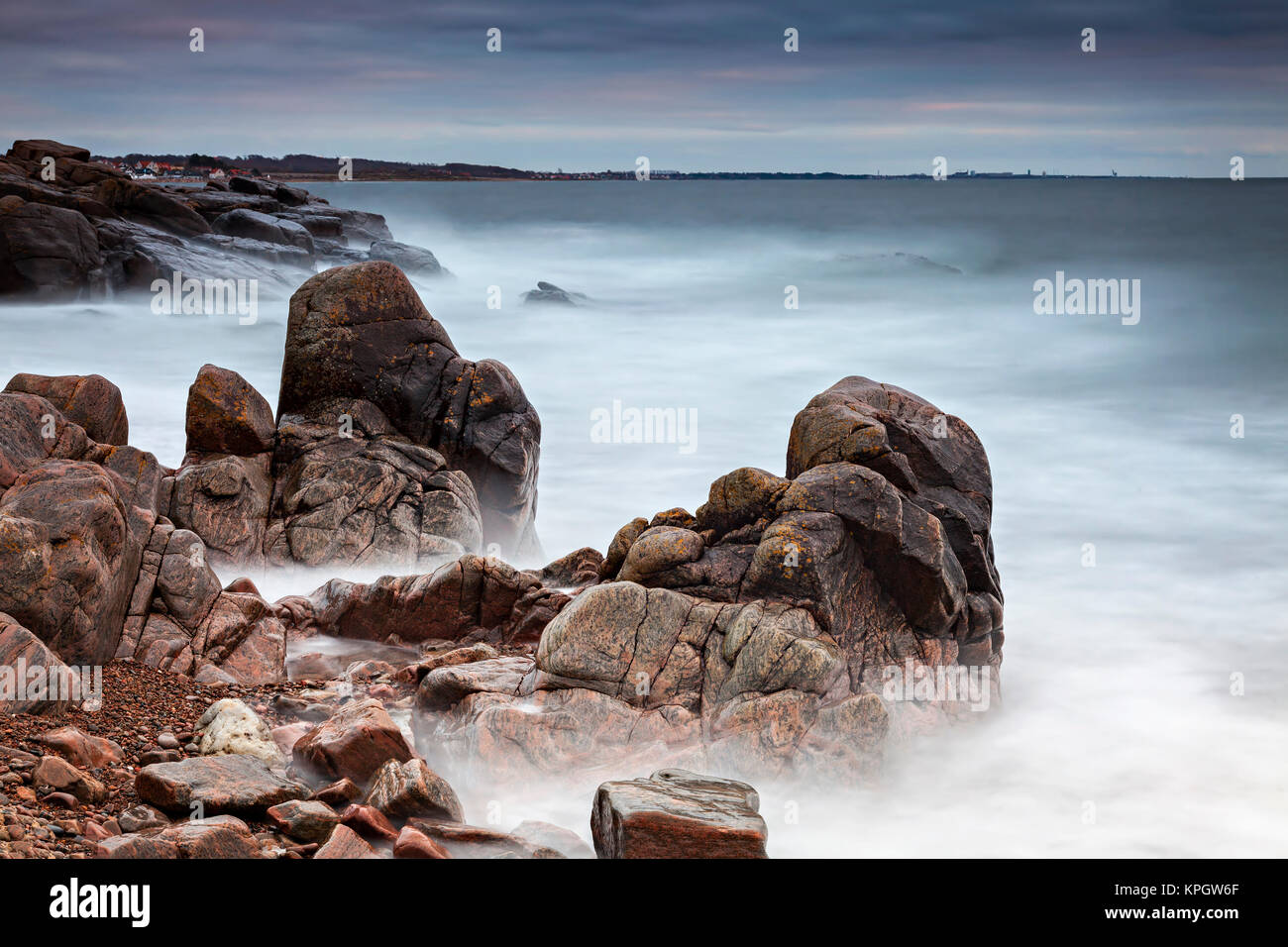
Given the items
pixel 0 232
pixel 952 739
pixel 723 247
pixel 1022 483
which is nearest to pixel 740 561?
pixel 952 739

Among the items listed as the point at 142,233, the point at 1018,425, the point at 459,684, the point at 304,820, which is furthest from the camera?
the point at 142,233

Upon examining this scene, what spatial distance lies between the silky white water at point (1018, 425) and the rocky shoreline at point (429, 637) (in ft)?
2.15

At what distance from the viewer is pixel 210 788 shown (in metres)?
7.19

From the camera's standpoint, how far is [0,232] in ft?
100

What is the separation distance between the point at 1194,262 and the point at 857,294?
13583 millimetres

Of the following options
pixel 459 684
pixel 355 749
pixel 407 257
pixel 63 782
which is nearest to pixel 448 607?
pixel 459 684

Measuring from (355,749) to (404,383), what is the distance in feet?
25.8

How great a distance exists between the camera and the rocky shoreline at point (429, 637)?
7.16 meters

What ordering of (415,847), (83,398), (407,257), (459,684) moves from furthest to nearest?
(407,257) → (83,398) → (459,684) → (415,847)
